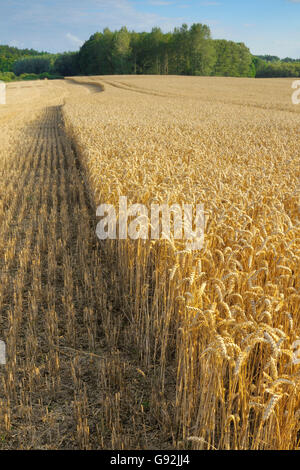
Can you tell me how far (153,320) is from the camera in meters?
3.64

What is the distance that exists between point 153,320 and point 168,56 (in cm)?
8476

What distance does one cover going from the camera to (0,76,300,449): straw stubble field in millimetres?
2369

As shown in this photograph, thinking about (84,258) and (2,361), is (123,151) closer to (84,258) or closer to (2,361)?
(84,258)

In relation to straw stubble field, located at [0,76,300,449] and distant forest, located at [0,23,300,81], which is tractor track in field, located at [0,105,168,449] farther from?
distant forest, located at [0,23,300,81]

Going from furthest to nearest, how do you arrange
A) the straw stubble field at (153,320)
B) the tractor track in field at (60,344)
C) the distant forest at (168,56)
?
the distant forest at (168,56), the tractor track in field at (60,344), the straw stubble field at (153,320)

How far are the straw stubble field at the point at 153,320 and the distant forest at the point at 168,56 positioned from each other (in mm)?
74742

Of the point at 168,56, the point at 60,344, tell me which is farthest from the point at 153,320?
the point at 168,56

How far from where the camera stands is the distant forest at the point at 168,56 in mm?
77562

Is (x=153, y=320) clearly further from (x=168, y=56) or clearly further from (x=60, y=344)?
(x=168, y=56)

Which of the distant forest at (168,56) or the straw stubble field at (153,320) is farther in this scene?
the distant forest at (168,56)

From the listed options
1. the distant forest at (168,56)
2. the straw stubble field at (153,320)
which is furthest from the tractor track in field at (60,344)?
the distant forest at (168,56)

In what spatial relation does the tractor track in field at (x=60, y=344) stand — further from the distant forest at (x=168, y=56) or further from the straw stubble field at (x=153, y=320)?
the distant forest at (x=168, y=56)

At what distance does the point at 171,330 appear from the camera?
138 inches
